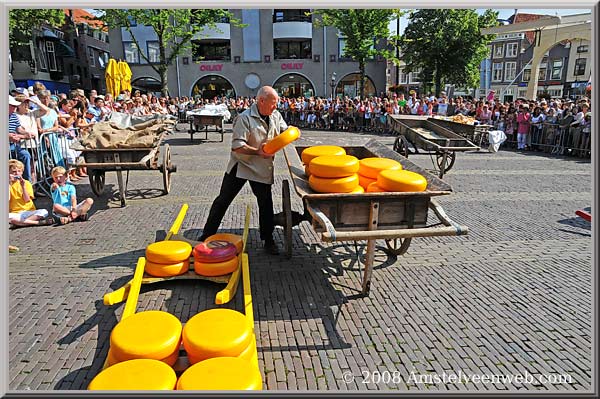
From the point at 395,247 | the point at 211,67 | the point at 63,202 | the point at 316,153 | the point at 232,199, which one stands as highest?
the point at 211,67

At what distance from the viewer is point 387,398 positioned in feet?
7.60

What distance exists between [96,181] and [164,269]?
4676 mm

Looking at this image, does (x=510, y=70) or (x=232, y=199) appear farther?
(x=510, y=70)

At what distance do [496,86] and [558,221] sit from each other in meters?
59.7

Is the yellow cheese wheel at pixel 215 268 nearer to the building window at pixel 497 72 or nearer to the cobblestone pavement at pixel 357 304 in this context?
the cobblestone pavement at pixel 357 304

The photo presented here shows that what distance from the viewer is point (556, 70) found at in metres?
52.6

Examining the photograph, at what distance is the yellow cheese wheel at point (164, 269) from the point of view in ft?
14.2

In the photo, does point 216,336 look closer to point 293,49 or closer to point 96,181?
point 96,181

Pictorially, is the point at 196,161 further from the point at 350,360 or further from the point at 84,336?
the point at 350,360

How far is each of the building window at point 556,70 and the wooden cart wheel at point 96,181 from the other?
58959 millimetres

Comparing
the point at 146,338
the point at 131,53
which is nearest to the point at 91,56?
the point at 131,53

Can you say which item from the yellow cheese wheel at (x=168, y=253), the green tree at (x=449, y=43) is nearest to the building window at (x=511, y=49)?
the green tree at (x=449, y=43)

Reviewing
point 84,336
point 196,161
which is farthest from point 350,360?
point 196,161

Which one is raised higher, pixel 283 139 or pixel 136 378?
pixel 283 139
